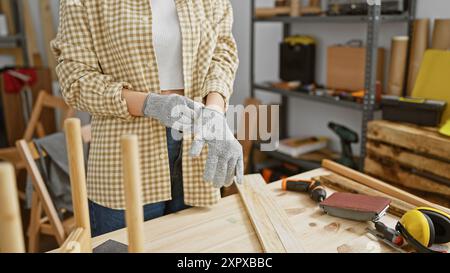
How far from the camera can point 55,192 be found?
1.77 meters

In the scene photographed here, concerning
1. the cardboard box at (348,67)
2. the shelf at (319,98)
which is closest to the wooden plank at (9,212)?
the shelf at (319,98)

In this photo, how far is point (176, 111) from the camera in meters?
0.82

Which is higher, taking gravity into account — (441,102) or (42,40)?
(42,40)

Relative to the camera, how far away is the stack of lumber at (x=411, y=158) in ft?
4.47

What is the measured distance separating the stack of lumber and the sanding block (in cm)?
58

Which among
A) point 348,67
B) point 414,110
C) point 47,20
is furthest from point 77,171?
point 47,20

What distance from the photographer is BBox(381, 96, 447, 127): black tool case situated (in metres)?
1.51

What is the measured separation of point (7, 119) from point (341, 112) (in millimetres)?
2115

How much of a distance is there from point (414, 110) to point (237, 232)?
1.03m

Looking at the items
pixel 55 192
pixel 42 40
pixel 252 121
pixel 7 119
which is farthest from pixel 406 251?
pixel 42 40

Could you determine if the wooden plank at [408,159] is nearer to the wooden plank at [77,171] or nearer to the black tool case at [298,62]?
the black tool case at [298,62]

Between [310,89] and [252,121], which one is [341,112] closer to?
[310,89]

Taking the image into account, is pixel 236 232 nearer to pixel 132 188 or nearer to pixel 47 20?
pixel 132 188

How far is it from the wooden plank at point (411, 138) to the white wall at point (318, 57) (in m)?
0.57
